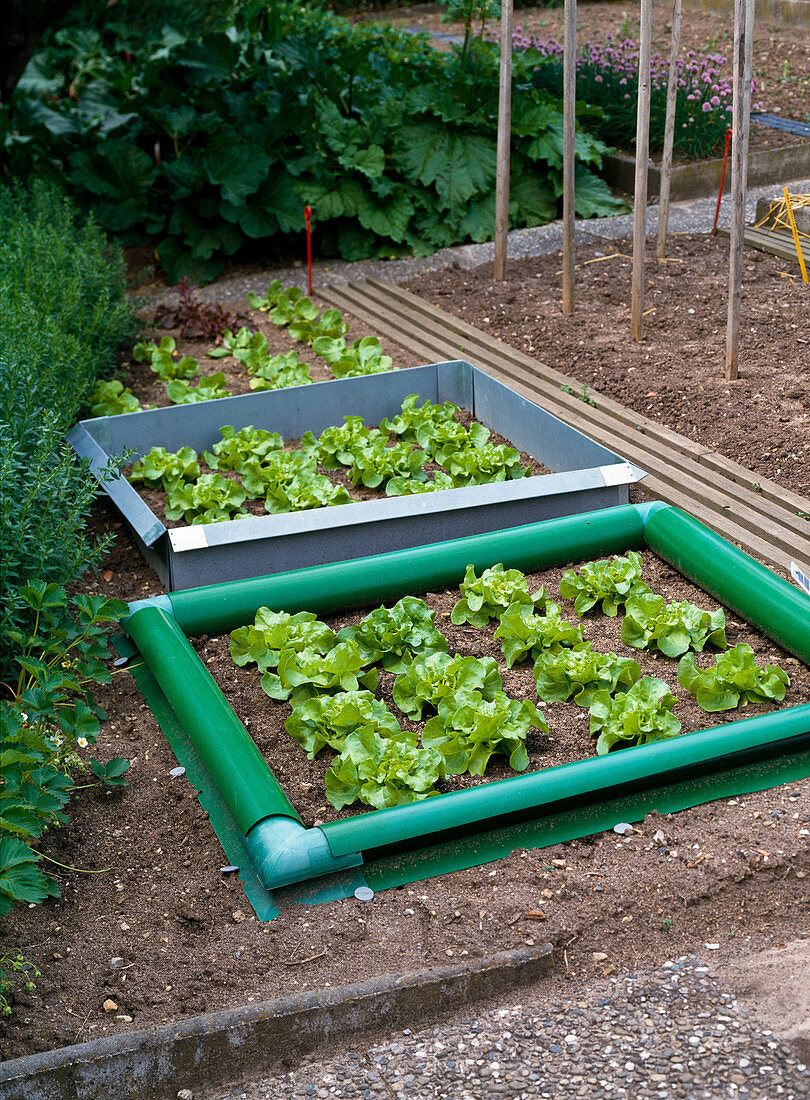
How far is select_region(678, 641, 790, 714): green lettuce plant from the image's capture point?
349 centimetres

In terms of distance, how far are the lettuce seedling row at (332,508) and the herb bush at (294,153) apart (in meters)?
2.90

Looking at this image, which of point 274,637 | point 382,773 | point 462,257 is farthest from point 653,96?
point 382,773

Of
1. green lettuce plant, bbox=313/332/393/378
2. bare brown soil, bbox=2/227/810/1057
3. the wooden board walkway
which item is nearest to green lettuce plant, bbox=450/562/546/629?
bare brown soil, bbox=2/227/810/1057

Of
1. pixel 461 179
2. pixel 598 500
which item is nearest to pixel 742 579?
pixel 598 500

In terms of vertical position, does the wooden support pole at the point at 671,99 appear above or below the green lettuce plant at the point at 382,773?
above

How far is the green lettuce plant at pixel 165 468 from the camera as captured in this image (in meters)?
5.02

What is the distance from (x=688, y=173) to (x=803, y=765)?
6358 millimetres

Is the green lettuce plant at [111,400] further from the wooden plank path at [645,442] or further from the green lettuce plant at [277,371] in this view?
the wooden plank path at [645,442]

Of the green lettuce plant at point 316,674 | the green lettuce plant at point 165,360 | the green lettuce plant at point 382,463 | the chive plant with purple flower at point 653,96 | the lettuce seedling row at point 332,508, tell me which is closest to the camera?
the green lettuce plant at point 316,674

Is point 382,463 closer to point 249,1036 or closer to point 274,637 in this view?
point 274,637

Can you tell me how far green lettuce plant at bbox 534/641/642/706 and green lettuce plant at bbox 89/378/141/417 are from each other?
2933 mm

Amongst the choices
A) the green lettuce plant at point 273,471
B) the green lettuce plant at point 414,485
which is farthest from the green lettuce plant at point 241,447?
the green lettuce plant at point 414,485

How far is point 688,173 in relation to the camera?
8.48 metres

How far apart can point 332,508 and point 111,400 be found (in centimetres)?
201
